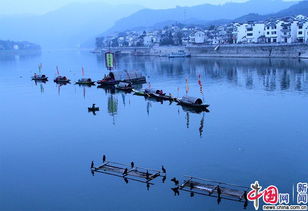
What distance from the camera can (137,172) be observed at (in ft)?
76.2

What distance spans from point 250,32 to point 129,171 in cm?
10375

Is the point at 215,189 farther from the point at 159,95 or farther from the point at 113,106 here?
the point at 159,95

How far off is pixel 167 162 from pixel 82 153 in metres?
7.12

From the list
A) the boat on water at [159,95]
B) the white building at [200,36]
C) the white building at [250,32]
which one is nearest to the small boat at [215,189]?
the boat on water at [159,95]

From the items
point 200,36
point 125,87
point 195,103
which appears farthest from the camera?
point 200,36

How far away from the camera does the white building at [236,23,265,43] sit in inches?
4496

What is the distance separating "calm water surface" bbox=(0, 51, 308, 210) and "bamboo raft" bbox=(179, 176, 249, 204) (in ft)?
1.47

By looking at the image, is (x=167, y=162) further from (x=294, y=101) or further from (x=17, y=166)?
(x=294, y=101)

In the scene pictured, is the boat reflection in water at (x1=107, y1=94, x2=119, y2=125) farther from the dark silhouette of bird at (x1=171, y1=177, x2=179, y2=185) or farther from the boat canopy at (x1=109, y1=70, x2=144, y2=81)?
the dark silhouette of bird at (x1=171, y1=177, x2=179, y2=185)

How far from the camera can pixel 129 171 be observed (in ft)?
76.4

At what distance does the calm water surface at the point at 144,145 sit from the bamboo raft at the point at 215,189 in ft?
1.47

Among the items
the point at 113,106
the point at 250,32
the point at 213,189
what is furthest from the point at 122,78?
the point at 250,32

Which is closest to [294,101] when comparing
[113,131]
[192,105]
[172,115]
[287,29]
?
[192,105]

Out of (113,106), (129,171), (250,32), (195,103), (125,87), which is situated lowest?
(129,171)
